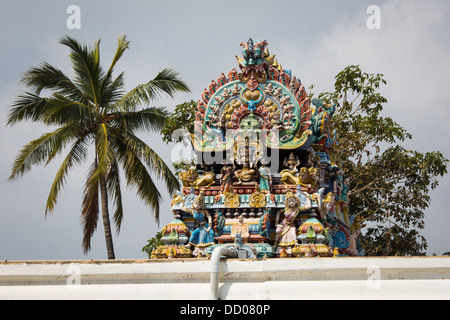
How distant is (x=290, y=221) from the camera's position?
13430 millimetres

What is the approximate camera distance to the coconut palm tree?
21.1m

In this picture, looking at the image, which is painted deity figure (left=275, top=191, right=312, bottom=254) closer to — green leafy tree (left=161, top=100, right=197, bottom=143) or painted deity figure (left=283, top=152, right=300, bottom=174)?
painted deity figure (left=283, top=152, right=300, bottom=174)

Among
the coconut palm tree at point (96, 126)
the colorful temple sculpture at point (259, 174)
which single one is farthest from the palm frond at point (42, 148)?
the colorful temple sculpture at point (259, 174)

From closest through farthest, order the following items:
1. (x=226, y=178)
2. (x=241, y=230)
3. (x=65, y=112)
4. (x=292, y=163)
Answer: (x=241, y=230), (x=226, y=178), (x=292, y=163), (x=65, y=112)

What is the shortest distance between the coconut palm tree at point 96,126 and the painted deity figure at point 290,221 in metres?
8.41

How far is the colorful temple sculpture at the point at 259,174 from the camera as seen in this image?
1337 centimetres

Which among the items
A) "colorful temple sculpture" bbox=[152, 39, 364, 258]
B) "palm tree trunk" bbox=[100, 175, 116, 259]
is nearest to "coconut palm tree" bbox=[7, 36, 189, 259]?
"palm tree trunk" bbox=[100, 175, 116, 259]

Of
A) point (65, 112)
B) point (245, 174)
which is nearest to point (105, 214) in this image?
point (65, 112)

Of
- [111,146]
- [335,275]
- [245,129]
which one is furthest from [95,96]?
[335,275]

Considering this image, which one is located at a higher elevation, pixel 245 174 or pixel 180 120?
pixel 180 120

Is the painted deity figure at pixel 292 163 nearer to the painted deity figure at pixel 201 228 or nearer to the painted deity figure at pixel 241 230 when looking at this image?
the painted deity figure at pixel 241 230

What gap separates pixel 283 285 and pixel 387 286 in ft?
4.07

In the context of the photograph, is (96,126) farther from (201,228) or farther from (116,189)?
(201,228)

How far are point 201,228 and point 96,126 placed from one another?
31.9ft
